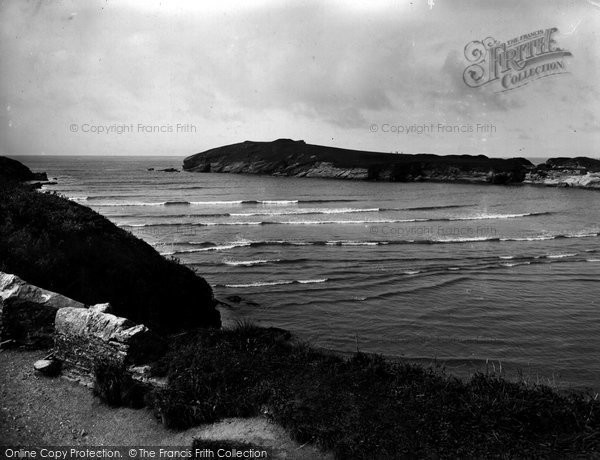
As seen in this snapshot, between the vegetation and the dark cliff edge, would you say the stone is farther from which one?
the dark cliff edge

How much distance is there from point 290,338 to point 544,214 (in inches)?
1790

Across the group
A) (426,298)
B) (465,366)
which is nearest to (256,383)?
(465,366)

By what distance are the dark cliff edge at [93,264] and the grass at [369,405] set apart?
3.63 m

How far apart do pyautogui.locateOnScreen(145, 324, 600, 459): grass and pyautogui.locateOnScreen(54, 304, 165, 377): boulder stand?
0.54 metres

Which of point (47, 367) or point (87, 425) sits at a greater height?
point (47, 367)

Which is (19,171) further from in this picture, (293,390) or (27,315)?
(293,390)

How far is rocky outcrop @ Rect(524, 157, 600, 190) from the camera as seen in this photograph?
96750mm

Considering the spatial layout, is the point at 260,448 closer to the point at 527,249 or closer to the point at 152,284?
the point at 152,284

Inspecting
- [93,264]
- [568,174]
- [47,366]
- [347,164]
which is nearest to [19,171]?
[347,164]

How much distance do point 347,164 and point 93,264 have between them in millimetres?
114624

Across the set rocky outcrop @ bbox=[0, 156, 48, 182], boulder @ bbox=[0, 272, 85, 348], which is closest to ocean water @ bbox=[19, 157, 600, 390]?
boulder @ bbox=[0, 272, 85, 348]

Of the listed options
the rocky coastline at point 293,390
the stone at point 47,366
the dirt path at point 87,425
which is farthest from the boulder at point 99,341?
the dirt path at point 87,425

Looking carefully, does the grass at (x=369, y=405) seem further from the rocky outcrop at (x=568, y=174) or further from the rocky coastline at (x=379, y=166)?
the rocky coastline at (x=379, y=166)

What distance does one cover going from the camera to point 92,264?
530 inches
